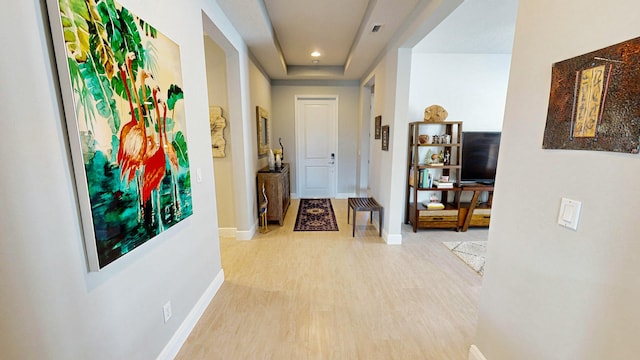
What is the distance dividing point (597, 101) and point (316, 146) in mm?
4755

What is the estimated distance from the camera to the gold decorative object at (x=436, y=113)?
11.4ft

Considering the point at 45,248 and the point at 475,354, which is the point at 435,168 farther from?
the point at 45,248

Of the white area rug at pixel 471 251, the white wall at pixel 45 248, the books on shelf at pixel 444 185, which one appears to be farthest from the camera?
the books on shelf at pixel 444 185

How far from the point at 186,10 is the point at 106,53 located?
949 millimetres

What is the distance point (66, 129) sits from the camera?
88 centimetres

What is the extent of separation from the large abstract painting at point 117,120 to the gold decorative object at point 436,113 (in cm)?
322

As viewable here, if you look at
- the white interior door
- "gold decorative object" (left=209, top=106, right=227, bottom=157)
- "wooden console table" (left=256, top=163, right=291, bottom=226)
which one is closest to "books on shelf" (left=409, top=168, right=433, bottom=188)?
"wooden console table" (left=256, top=163, right=291, bottom=226)

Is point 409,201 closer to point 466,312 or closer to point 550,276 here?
point 466,312

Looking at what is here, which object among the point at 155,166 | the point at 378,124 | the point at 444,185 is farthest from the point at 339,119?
the point at 155,166

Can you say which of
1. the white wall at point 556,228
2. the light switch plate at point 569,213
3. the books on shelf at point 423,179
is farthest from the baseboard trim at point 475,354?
the books on shelf at point 423,179

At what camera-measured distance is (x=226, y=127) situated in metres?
3.18

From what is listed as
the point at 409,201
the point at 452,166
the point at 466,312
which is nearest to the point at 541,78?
the point at 466,312

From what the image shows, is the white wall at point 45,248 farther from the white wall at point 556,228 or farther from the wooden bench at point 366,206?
the wooden bench at point 366,206

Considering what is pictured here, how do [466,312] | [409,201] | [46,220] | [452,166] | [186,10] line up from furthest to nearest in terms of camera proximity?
1. [409,201]
2. [452,166]
3. [466,312]
4. [186,10]
5. [46,220]
